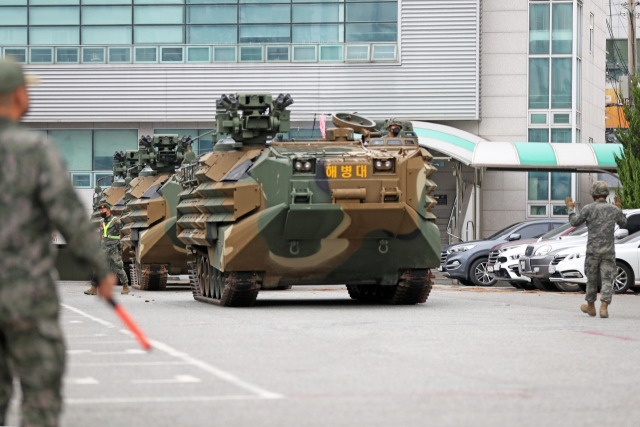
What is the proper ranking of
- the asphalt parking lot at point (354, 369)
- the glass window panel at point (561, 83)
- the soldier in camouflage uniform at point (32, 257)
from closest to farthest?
the soldier in camouflage uniform at point (32, 257), the asphalt parking lot at point (354, 369), the glass window panel at point (561, 83)

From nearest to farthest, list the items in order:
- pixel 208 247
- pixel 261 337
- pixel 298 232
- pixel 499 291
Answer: pixel 261 337
pixel 298 232
pixel 208 247
pixel 499 291

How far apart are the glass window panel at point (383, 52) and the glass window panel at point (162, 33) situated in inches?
278

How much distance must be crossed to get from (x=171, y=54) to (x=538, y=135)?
1362 centimetres

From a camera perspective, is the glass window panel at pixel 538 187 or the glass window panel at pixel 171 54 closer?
the glass window panel at pixel 538 187

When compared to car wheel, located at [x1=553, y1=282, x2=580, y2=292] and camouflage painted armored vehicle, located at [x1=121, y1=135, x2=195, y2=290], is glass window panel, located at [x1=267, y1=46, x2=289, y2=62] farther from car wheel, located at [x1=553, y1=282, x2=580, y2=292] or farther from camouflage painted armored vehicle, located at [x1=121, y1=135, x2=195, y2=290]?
car wheel, located at [x1=553, y1=282, x2=580, y2=292]

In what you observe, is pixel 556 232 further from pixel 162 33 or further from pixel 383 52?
pixel 162 33

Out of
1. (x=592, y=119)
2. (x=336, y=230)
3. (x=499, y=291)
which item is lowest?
(x=499, y=291)

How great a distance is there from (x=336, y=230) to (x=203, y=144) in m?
27.7

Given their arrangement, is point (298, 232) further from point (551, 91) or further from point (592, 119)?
point (592, 119)

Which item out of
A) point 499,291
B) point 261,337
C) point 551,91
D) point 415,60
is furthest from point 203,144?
point 261,337

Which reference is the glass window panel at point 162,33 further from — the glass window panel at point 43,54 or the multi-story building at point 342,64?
the glass window panel at point 43,54

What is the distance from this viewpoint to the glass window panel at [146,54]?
43.7 meters

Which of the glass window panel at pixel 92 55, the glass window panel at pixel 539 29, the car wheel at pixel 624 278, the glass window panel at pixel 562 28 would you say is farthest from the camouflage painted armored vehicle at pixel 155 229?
the glass window panel at pixel 562 28

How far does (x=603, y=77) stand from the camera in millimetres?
48688
